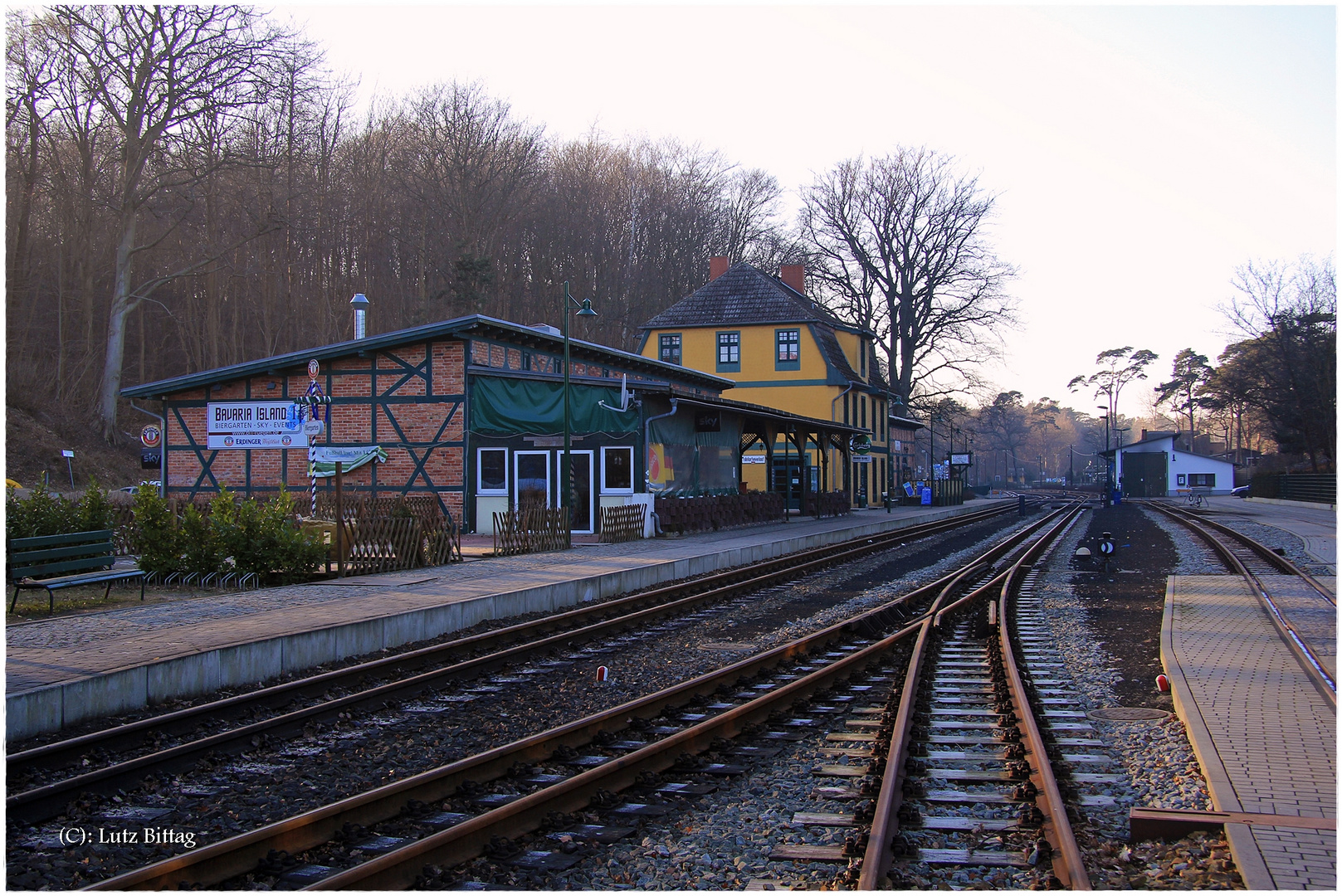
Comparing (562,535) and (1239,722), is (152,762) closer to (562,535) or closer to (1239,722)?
(1239,722)

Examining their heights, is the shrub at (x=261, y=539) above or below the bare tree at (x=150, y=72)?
below

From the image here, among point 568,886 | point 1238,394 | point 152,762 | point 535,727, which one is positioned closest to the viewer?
point 568,886

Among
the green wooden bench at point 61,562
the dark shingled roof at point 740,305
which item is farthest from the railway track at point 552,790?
the dark shingled roof at point 740,305

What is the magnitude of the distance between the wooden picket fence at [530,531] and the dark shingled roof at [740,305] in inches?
988

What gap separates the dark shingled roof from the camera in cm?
4328

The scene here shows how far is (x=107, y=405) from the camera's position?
3222 centimetres

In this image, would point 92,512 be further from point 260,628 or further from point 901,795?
point 901,795

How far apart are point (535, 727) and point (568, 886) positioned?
2.71 m

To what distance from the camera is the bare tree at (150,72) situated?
90.4ft

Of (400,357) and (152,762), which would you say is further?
(400,357)

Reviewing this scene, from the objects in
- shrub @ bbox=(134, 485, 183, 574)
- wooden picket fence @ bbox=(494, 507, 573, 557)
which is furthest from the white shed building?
shrub @ bbox=(134, 485, 183, 574)

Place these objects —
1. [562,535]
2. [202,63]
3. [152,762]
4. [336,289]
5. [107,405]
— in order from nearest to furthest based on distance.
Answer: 1. [152,762]
2. [562,535]
3. [202,63]
4. [107,405]
5. [336,289]

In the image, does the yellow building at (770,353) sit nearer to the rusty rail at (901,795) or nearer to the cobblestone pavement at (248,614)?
the cobblestone pavement at (248,614)

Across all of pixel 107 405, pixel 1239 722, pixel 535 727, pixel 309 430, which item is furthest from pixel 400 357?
pixel 1239 722
